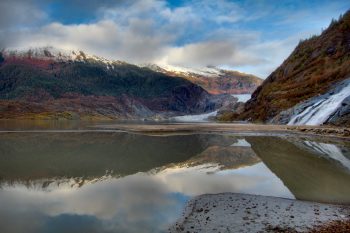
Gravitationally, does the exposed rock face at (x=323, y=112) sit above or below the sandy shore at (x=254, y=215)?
above

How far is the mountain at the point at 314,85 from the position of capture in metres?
86.9

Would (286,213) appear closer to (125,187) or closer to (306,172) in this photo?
(125,187)

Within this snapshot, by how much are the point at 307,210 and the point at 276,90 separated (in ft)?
486

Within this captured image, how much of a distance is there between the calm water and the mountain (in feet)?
155

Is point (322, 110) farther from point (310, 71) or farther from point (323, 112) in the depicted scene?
point (310, 71)

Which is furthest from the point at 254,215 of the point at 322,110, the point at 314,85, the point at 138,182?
the point at 314,85

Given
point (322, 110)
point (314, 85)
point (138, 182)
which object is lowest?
point (138, 182)

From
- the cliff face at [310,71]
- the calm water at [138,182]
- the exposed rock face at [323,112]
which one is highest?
the cliff face at [310,71]

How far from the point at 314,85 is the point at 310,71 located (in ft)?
76.4

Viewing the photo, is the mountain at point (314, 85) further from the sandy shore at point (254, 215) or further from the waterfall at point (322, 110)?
the sandy shore at point (254, 215)

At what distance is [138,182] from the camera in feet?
80.7

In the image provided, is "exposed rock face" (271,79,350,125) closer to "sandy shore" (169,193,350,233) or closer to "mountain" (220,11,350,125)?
"mountain" (220,11,350,125)

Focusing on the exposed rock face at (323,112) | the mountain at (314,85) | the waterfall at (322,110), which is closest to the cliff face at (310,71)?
the mountain at (314,85)

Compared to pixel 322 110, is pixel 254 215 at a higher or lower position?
lower
